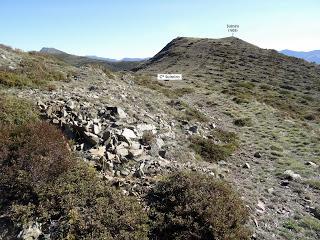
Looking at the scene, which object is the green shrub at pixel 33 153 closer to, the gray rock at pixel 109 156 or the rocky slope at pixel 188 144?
the rocky slope at pixel 188 144

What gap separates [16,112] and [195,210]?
857 centimetres

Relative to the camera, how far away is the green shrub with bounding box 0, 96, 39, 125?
1453 cm

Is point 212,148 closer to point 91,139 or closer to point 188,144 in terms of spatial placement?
point 188,144

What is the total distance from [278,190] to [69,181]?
29.3ft

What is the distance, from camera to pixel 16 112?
15.0 m

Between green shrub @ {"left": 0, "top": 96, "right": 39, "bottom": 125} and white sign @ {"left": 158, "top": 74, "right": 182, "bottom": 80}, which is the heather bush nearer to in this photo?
green shrub @ {"left": 0, "top": 96, "right": 39, "bottom": 125}

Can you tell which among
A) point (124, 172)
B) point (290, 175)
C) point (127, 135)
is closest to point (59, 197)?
point (124, 172)

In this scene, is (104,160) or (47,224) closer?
(47,224)

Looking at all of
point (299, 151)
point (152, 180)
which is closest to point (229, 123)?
point (299, 151)

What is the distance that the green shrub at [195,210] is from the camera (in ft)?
33.5

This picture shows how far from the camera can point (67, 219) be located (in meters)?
9.86

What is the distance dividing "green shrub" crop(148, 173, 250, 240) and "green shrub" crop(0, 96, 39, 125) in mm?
6303

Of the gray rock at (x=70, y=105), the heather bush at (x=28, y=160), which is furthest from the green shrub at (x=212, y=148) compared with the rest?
the heather bush at (x=28, y=160)

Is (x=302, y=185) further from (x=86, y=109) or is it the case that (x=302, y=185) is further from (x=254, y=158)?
(x=86, y=109)
